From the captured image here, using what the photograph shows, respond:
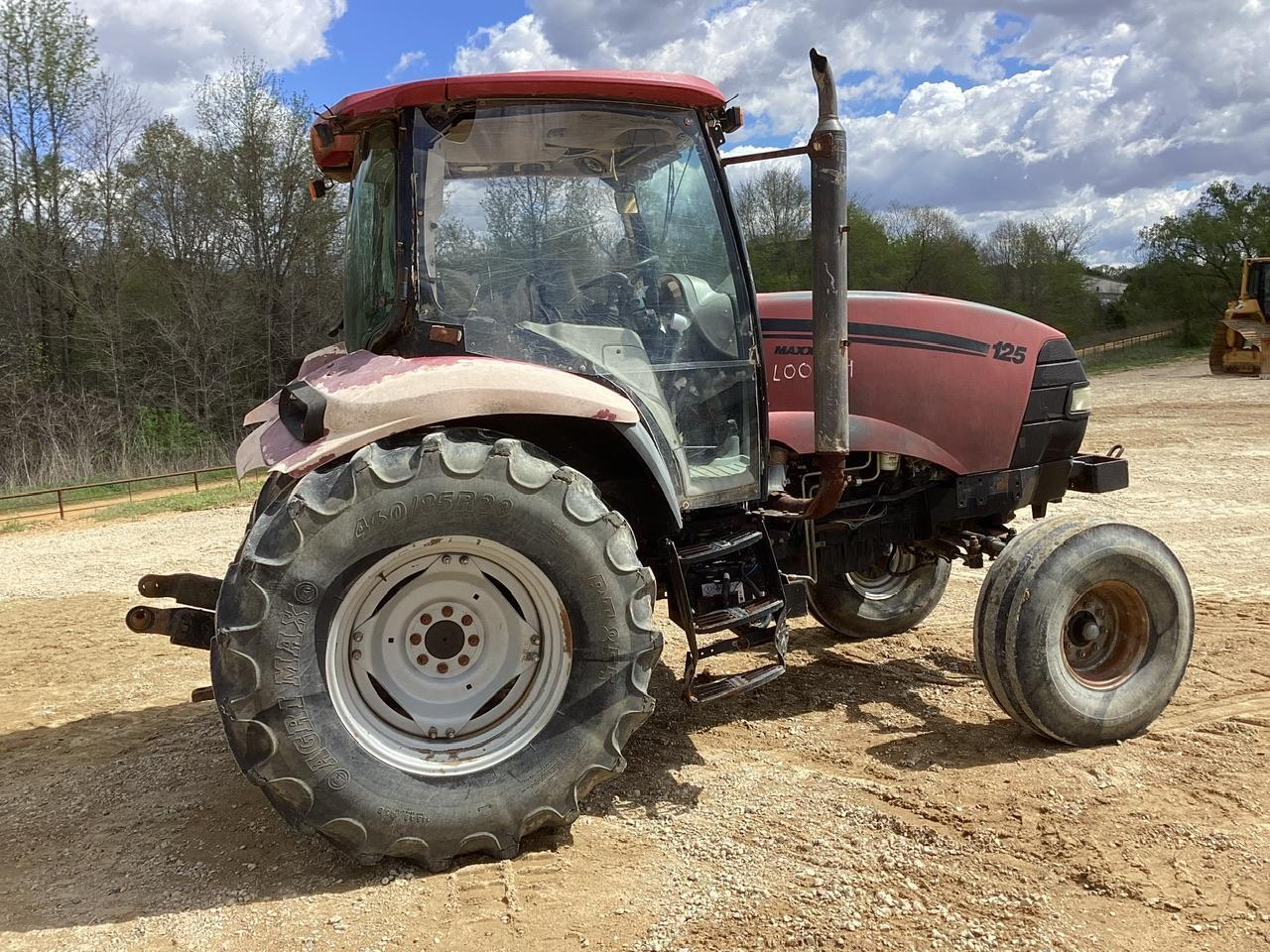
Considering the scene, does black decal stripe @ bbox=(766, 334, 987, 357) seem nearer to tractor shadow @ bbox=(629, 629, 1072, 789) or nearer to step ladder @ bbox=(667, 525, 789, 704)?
step ladder @ bbox=(667, 525, 789, 704)

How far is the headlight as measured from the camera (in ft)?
14.4

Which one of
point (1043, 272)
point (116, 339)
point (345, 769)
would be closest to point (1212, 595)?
point (345, 769)

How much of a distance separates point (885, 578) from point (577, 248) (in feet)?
9.15

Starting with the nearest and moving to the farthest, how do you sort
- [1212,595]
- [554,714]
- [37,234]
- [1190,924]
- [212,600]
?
[1190,924] < [554,714] < [212,600] < [1212,595] < [37,234]

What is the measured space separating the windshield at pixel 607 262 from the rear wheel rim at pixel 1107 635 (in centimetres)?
150

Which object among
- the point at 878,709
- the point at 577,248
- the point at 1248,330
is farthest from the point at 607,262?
the point at 1248,330

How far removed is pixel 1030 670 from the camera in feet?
12.1

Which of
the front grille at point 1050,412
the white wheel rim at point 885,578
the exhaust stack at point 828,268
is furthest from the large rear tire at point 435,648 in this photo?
the white wheel rim at point 885,578

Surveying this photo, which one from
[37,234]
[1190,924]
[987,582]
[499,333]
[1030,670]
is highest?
[37,234]

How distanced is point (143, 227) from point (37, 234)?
1889mm

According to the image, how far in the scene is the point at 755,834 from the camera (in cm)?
318

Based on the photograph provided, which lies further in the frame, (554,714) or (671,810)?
(671,810)

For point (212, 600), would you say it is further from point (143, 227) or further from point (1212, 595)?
point (143, 227)

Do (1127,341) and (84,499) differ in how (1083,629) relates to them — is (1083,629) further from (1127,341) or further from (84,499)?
(1127,341)
